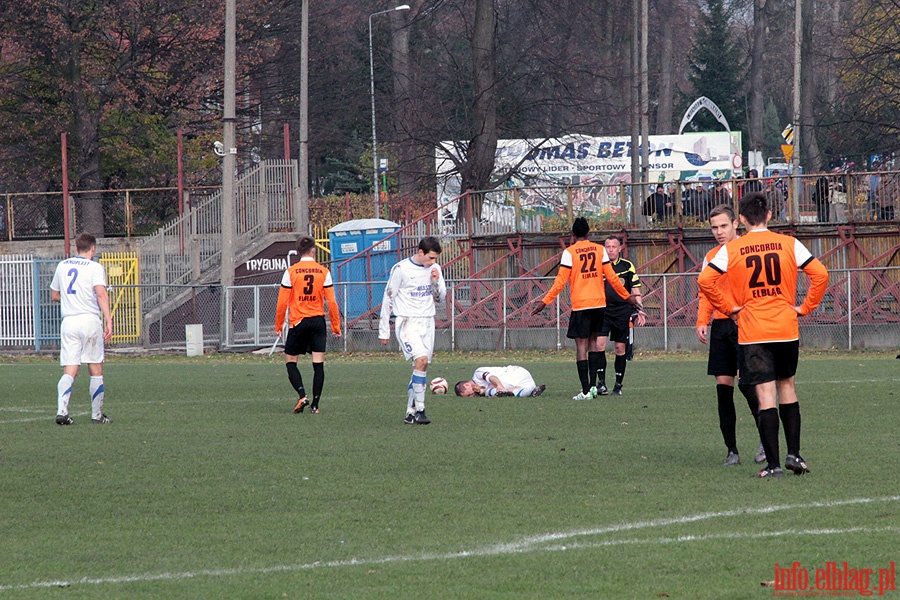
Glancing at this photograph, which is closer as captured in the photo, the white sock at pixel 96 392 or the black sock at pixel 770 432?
the black sock at pixel 770 432

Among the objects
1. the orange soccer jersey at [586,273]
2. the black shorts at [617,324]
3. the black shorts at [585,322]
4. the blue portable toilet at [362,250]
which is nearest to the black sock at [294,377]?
the orange soccer jersey at [586,273]

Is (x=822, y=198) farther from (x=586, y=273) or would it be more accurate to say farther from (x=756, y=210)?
(x=756, y=210)

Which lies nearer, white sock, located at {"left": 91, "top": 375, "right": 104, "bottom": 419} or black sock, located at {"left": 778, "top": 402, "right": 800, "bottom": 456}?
black sock, located at {"left": 778, "top": 402, "right": 800, "bottom": 456}

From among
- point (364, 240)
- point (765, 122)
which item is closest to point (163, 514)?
point (364, 240)

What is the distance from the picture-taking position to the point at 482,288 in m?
29.3

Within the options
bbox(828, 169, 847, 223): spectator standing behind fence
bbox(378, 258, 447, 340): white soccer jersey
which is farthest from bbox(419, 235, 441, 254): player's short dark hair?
bbox(828, 169, 847, 223): spectator standing behind fence

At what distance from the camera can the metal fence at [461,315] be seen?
26.9 metres

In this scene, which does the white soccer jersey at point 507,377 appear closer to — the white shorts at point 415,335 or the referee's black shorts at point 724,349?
the white shorts at point 415,335

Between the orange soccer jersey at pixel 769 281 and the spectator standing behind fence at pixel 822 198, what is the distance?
73.0 ft

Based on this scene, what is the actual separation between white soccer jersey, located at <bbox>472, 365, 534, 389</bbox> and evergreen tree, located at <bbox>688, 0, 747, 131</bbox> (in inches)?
2501

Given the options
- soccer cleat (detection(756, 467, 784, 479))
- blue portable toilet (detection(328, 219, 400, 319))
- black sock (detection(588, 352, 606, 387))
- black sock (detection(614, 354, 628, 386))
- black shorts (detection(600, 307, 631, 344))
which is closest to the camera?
soccer cleat (detection(756, 467, 784, 479))

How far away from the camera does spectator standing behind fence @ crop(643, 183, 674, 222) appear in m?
31.8

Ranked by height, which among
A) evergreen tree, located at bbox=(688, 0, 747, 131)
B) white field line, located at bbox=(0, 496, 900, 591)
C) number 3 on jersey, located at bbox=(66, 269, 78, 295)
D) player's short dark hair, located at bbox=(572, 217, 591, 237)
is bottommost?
white field line, located at bbox=(0, 496, 900, 591)

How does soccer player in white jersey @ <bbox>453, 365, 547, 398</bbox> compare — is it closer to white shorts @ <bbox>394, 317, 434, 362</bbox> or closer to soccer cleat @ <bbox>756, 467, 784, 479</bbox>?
white shorts @ <bbox>394, 317, 434, 362</bbox>
